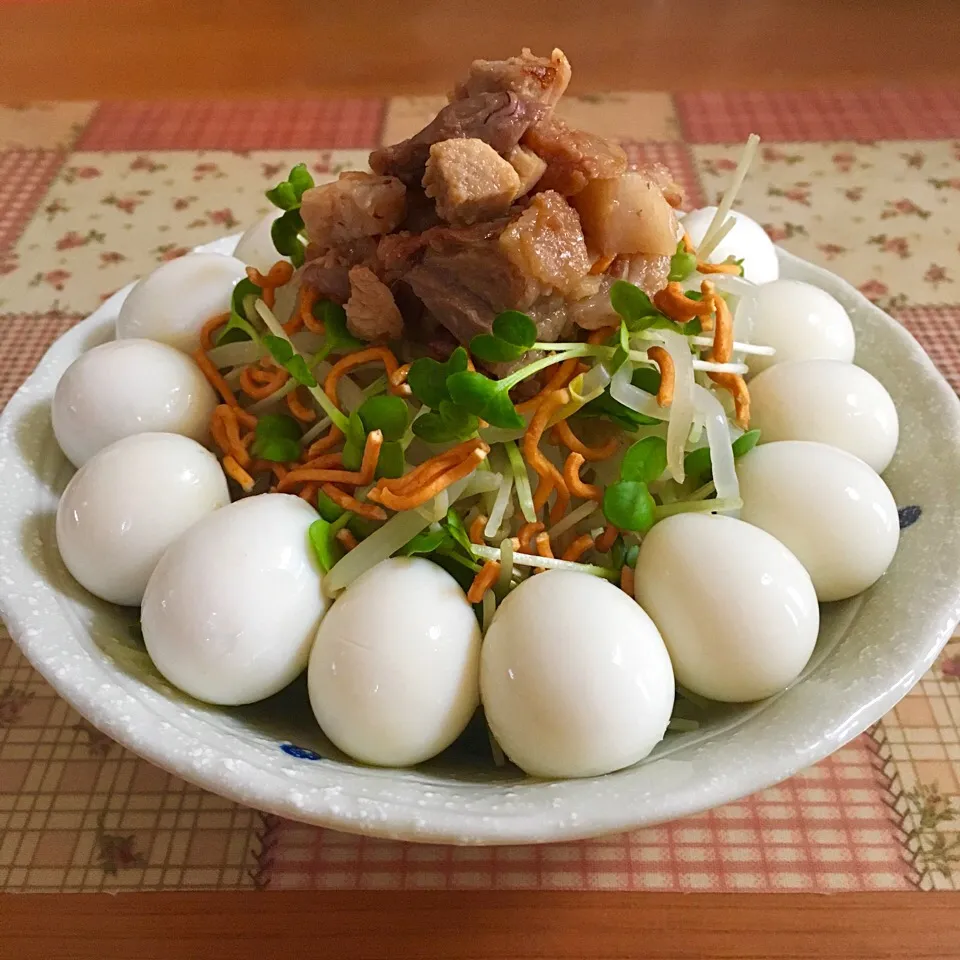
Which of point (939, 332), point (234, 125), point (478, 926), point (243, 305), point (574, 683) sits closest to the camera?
point (574, 683)

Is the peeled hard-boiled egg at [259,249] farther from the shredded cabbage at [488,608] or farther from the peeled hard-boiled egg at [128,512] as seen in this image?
the shredded cabbage at [488,608]

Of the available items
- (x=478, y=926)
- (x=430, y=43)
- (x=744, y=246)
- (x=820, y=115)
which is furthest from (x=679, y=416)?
(x=430, y=43)

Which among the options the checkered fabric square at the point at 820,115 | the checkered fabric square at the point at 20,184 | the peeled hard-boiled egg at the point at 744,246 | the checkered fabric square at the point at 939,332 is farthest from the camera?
the checkered fabric square at the point at 820,115

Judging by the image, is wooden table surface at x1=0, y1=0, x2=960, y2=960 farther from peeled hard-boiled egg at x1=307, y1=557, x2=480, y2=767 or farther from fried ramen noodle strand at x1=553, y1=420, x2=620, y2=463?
peeled hard-boiled egg at x1=307, y1=557, x2=480, y2=767

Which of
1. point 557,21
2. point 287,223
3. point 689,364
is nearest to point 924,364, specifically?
point 689,364

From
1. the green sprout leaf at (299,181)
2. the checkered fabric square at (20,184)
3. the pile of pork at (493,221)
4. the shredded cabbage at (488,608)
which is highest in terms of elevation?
the pile of pork at (493,221)

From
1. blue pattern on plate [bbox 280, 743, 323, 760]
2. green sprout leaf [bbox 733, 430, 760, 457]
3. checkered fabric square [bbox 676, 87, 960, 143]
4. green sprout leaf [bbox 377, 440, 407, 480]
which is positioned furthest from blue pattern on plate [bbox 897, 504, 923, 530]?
checkered fabric square [bbox 676, 87, 960, 143]

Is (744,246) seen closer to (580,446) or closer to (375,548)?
(580,446)

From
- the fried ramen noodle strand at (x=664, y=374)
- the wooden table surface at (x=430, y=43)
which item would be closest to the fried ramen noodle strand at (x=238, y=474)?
the fried ramen noodle strand at (x=664, y=374)
